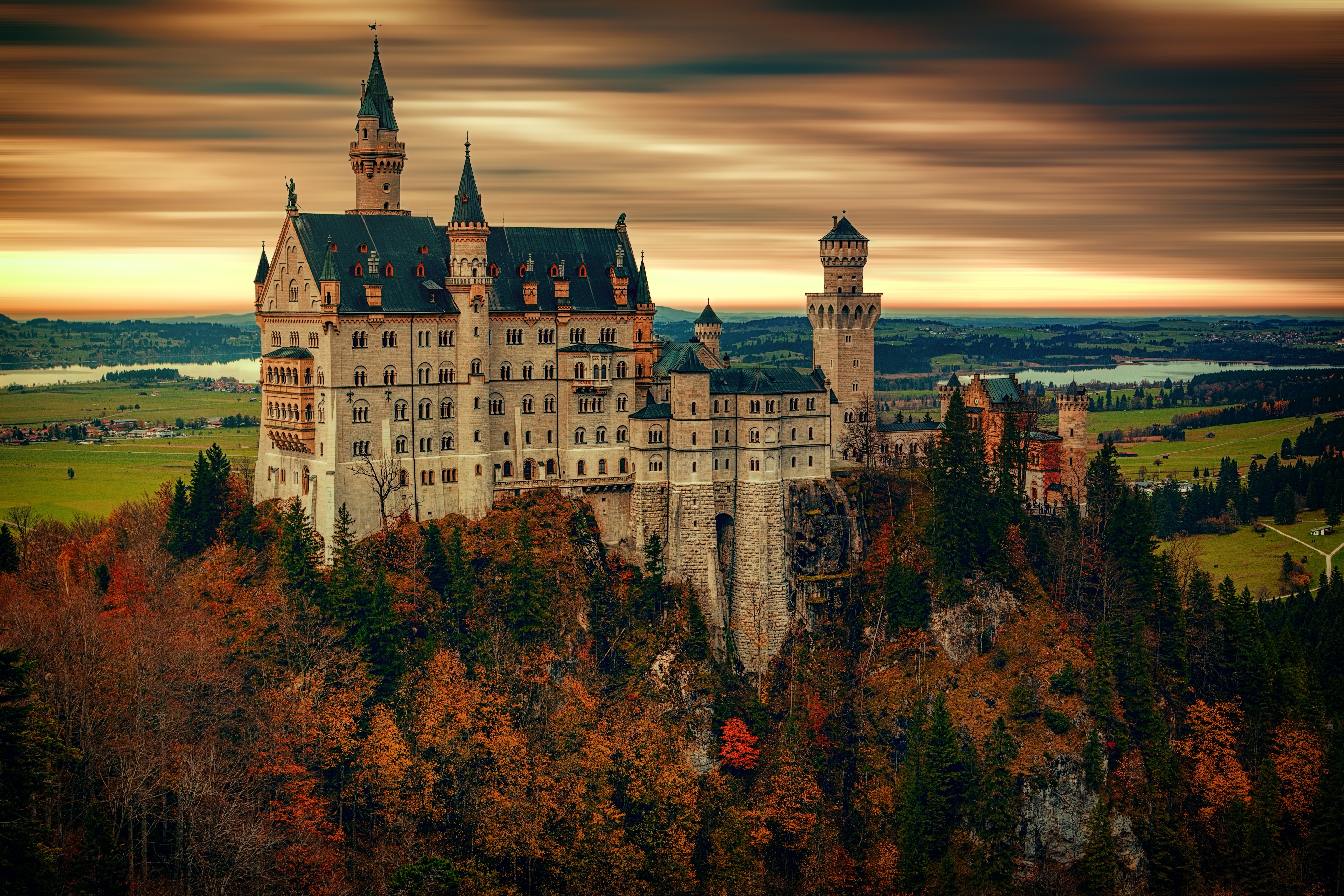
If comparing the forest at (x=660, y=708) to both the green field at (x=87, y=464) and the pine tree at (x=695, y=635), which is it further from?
the green field at (x=87, y=464)

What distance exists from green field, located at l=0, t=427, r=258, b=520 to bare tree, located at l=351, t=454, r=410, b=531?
38519 millimetres

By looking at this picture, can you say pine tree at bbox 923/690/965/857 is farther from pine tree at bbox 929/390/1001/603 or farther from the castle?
the castle

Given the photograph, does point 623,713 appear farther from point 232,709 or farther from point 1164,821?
point 1164,821

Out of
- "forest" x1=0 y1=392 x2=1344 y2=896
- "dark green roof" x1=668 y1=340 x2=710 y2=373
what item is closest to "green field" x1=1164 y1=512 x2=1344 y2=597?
"forest" x1=0 y1=392 x2=1344 y2=896

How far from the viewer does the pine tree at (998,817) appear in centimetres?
9631

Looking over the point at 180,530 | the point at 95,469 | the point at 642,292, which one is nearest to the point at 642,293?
the point at 642,292

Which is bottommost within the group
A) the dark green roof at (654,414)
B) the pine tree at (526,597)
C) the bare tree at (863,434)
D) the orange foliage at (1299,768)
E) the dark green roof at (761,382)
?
the orange foliage at (1299,768)

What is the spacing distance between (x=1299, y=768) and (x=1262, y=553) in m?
66.9

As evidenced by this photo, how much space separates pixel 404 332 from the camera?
98562 millimetres

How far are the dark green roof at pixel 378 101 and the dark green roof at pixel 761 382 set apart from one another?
3134 centimetres

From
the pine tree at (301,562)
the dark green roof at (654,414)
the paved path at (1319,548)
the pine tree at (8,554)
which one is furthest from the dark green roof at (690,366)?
the paved path at (1319,548)

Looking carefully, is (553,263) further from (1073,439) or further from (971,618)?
(1073,439)

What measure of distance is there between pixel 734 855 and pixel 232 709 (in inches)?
1391

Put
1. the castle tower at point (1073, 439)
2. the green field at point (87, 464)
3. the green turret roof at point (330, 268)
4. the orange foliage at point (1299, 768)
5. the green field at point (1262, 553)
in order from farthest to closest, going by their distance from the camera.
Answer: the green field at point (1262, 553) < the green field at point (87, 464) < the castle tower at point (1073, 439) < the orange foliage at point (1299, 768) < the green turret roof at point (330, 268)
